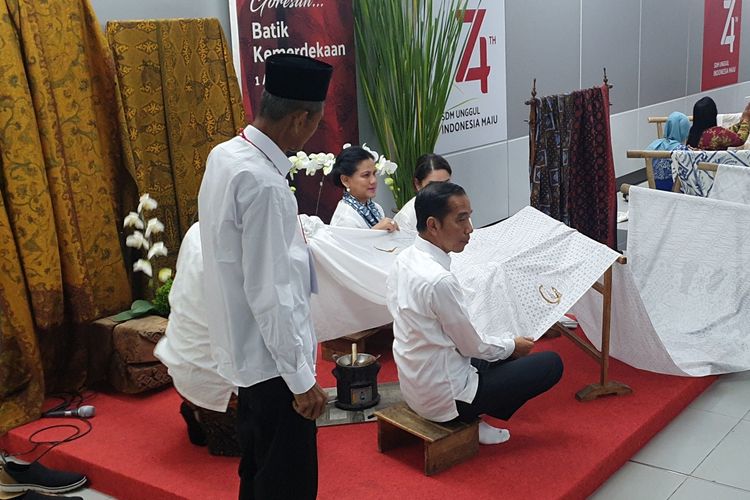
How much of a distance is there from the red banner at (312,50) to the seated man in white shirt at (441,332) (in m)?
2.12

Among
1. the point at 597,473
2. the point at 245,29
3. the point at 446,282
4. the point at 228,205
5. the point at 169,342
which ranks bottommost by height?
the point at 597,473

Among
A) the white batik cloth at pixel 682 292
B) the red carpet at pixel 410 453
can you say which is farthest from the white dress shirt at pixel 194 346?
the white batik cloth at pixel 682 292

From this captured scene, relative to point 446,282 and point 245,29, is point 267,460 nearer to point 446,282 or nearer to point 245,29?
point 446,282

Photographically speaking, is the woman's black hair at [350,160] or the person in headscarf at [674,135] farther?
the person in headscarf at [674,135]

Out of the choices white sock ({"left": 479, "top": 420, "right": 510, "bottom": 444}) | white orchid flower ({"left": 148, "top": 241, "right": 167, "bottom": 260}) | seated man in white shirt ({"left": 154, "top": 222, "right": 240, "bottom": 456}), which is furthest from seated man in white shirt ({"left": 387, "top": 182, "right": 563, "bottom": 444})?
white orchid flower ({"left": 148, "top": 241, "right": 167, "bottom": 260})

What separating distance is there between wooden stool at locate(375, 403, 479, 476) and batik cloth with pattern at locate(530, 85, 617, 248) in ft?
5.88

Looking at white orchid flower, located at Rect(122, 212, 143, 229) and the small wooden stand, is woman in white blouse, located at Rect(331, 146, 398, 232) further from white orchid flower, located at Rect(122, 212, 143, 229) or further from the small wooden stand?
the small wooden stand

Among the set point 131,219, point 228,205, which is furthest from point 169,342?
point 228,205

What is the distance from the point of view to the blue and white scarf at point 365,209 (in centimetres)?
407

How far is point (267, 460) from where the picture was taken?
207 centimetres

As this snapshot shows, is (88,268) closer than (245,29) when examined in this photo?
Yes

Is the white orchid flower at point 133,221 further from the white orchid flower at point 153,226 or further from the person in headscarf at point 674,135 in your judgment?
the person in headscarf at point 674,135

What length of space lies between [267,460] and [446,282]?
0.92m

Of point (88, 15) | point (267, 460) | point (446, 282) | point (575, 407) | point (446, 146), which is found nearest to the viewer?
point (267, 460)
